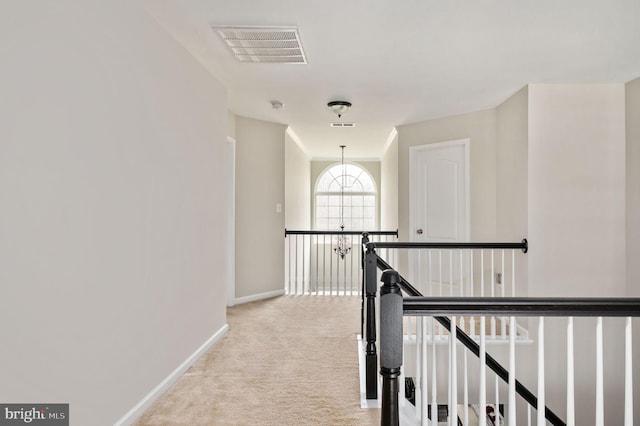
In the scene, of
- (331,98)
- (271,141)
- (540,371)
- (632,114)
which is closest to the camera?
(540,371)

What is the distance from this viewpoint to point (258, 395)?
265 centimetres

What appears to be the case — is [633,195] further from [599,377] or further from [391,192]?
[391,192]

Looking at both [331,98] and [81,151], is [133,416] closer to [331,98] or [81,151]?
[81,151]

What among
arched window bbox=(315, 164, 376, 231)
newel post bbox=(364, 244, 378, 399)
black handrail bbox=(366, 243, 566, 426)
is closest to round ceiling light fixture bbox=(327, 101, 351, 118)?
black handrail bbox=(366, 243, 566, 426)

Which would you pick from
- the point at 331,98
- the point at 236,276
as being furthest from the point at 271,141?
the point at 236,276

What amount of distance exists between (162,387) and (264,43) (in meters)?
2.45

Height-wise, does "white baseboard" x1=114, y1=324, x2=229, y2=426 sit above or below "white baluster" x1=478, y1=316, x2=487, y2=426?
below

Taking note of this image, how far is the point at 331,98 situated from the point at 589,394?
388cm

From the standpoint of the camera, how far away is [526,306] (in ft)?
4.63

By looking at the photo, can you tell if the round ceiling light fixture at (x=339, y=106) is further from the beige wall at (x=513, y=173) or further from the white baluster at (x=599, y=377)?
the white baluster at (x=599, y=377)

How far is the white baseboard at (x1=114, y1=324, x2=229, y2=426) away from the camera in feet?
7.36

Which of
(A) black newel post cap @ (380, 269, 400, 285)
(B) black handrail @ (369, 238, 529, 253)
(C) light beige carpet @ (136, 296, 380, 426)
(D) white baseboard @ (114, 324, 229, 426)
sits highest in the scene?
(A) black newel post cap @ (380, 269, 400, 285)

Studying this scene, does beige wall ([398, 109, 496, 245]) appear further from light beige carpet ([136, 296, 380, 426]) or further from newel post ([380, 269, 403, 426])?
newel post ([380, 269, 403, 426])

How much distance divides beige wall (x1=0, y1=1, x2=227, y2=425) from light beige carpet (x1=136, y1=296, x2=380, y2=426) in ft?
0.84
